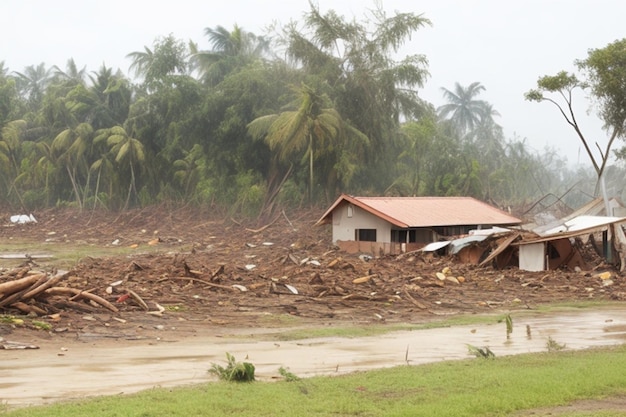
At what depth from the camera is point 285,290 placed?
2473 cm

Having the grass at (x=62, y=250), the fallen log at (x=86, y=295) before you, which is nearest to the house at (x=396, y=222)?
the grass at (x=62, y=250)

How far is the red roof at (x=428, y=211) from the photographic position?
3562cm

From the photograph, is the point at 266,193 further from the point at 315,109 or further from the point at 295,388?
the point at 295,388

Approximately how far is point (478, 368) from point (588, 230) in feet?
63.4

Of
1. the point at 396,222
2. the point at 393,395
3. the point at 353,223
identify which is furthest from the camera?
the point at 353,223

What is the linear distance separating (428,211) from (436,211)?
1.41 ft

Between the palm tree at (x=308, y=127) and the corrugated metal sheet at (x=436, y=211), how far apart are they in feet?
20.9

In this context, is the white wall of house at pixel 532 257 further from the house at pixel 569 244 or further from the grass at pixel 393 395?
the grass at pixel 393 395

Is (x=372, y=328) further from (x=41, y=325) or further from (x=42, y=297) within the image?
(x=42, y=297)

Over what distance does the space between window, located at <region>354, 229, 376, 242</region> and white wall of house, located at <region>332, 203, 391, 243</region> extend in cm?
15

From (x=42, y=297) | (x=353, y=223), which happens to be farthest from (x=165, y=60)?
(x=42, y=297)

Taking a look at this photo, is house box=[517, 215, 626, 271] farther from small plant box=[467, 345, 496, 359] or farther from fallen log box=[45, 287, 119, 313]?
small plant box=[467, 345, 496, 359]

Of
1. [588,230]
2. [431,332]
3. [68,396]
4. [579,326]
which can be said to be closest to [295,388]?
[68,396]

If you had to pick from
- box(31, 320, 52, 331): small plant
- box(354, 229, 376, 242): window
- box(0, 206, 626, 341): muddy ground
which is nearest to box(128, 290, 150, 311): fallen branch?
box(0, 206, 626, 341): muddy ground
